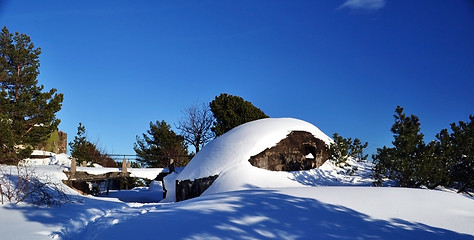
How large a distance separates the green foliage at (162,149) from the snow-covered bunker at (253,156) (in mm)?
17450

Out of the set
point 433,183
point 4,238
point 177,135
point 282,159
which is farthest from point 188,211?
point 177,135

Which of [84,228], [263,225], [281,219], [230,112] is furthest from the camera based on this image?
[230,112]

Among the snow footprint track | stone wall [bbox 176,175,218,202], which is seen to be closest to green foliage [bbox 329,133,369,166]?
stone wall [bbox 176,175,218,202]

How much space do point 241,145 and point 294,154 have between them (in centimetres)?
258

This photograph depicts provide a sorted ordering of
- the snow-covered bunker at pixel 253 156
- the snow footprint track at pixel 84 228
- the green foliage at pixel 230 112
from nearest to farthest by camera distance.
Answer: the snow footprint track at pixel 84 228
the snow-covered bunker at pixel 253 156
the green foliage at pixel 230 112

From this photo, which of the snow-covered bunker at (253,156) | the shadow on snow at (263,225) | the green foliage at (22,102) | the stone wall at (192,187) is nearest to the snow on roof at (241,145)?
the snow-covered bunker at (253,156)

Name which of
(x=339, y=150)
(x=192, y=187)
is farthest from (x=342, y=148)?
(x=192, y=187)

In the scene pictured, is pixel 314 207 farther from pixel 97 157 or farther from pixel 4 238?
pixel 97 157

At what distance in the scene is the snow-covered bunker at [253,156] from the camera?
1521 centimetres

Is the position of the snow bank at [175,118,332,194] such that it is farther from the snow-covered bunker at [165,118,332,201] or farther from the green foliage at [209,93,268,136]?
the green foliage at [209,93,268,136]

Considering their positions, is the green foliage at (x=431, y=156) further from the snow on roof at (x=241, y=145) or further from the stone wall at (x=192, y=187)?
the stone wall at (x=192, y=187)

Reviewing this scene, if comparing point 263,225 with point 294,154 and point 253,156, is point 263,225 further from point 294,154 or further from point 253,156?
point 294,154

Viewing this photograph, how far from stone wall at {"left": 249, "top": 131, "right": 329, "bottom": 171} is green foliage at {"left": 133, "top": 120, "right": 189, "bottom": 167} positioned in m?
19.9

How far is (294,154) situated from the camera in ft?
54.3
